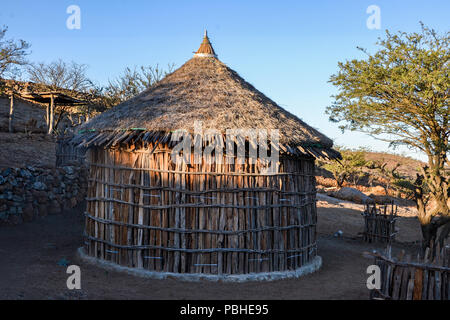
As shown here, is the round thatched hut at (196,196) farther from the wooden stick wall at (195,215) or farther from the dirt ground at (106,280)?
the dirt ground at (106,280)

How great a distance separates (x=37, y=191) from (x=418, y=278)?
1020 cm

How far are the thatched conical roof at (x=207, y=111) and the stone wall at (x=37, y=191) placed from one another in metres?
4.01

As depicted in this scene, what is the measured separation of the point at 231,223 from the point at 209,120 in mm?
1942

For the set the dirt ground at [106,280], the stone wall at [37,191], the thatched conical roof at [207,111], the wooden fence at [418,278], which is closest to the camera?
the wooden fence at [418,278]

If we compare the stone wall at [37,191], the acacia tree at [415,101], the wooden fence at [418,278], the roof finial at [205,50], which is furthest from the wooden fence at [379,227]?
the stone wall at [37,191]

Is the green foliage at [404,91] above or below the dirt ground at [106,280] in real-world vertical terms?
above

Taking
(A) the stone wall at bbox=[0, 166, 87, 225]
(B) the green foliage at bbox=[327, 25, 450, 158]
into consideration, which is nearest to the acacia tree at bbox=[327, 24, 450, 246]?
(B) the green foliage at bbox=[327, 25, 450, 158]

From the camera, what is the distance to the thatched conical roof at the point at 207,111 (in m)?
7.36

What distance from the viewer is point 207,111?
7.56 m

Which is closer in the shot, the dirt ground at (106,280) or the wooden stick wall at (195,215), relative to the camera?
the dirt ground at (106,280)

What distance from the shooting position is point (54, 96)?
17203mm

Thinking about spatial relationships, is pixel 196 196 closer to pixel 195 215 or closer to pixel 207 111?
pixel 195 215

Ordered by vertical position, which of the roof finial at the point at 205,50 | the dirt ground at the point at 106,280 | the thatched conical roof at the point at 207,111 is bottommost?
the dirt ground at the point at 106,280
